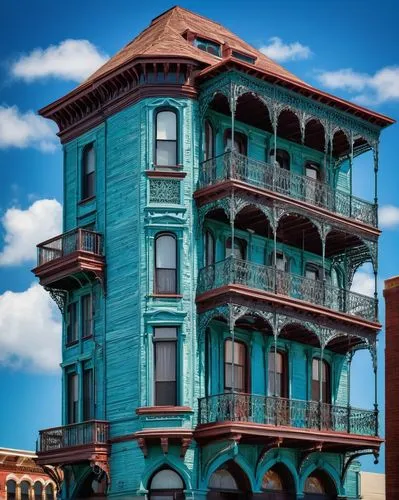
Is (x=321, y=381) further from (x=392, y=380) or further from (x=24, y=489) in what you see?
(x=24, y=489)

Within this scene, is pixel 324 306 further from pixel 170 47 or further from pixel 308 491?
pixel 170 47

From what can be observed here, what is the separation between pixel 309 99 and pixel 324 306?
25.3 feet

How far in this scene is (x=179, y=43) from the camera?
47.8 m

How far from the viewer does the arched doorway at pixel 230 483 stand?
44.4 m

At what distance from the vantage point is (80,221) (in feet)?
161

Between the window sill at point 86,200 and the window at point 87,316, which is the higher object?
the window sill at point 86,200

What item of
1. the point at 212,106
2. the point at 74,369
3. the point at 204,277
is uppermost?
the point at 212,106

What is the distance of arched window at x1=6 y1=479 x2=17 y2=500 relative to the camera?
68875 mm

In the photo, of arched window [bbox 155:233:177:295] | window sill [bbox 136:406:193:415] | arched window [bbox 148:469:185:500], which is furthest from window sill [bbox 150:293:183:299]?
arched window [bbox 148:469:185:500]

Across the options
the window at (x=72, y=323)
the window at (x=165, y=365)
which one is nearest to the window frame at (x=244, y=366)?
the window at (x=165, y=365)

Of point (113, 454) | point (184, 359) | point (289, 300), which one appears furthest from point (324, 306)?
point (113, 454)

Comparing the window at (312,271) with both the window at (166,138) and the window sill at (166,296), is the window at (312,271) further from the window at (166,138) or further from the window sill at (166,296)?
the window at (166,138)

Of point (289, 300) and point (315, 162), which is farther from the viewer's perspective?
point (315, 162)

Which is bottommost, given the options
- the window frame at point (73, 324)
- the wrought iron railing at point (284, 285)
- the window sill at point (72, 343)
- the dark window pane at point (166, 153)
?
the window sill at point (72, 343)
